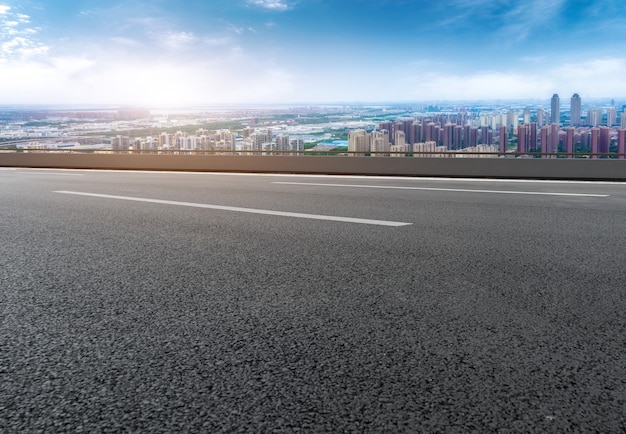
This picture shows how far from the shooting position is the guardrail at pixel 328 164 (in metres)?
17.4

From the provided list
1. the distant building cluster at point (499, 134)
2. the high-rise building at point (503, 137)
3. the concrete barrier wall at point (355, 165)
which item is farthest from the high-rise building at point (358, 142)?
the high-rise building at point (503, 137)

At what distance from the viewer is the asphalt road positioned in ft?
8.00

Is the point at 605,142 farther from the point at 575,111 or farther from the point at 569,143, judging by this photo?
the point at 575,111

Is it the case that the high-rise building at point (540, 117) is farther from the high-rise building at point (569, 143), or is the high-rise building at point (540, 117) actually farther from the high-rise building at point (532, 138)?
the high-rise building at point (569, 143)

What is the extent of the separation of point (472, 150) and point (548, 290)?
15.6 metres

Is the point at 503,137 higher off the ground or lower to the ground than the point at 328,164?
higher

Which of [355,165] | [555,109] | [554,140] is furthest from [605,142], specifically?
[355,165]

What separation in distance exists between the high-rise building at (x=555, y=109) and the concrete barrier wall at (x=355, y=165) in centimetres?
340

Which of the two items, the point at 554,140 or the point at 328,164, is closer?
the point at 554,140

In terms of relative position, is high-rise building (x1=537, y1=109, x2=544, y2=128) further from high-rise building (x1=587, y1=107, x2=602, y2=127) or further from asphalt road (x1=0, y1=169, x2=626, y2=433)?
asphalt road (x1=0, y1=169, x2=626, y2=433)

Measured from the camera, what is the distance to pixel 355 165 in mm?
20094

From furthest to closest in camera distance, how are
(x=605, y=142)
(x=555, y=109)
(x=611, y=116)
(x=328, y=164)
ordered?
(x=555, y=109) < (x=328, y=164) < (x=611, y=116) < (x=605, y=142)

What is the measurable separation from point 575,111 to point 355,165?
27.4 ft

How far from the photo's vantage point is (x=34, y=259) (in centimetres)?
578
